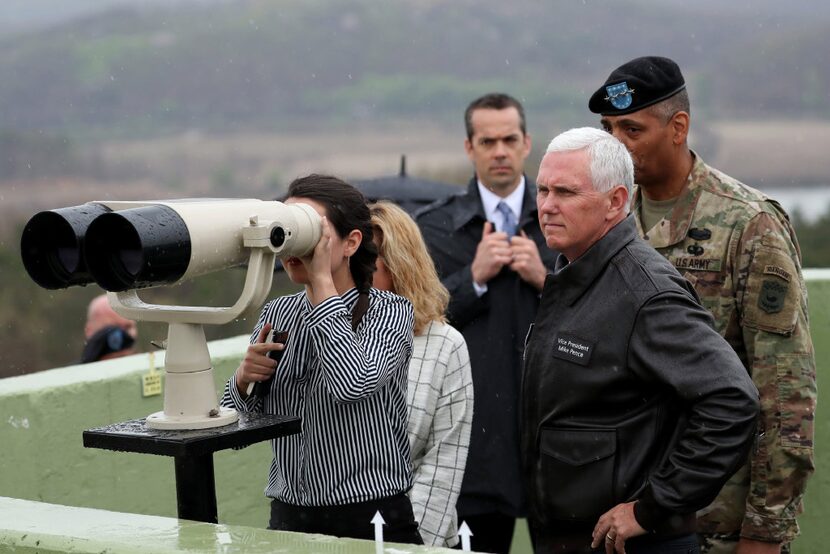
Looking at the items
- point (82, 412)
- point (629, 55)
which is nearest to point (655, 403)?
point (82, 412)

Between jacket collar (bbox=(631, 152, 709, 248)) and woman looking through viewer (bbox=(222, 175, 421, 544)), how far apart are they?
0.77 metres

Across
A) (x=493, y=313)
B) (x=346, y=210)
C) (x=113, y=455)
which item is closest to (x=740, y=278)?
(x=346, y=210)

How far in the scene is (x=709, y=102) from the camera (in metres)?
41.8

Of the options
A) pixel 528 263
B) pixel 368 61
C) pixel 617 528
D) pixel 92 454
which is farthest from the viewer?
pixel 368 61

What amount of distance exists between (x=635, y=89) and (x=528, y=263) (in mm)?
1238

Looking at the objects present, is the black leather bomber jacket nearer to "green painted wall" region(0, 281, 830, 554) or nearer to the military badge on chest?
the military badge on chest

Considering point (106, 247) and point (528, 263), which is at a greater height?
point (106, 247)

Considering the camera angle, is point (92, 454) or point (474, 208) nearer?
point (92, 454)

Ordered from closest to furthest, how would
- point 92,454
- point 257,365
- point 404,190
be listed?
point 257,365 → point 92,454 → point 404,190

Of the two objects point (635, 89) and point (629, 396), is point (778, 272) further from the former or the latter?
point (629, 396)

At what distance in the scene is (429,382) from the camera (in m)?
4.00

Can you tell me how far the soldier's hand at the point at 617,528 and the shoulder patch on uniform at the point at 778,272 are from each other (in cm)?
92

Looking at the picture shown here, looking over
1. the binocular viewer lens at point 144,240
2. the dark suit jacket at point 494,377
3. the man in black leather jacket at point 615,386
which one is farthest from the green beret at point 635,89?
the dark suit jacket at point 494,377

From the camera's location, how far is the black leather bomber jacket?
2861 millimetres
